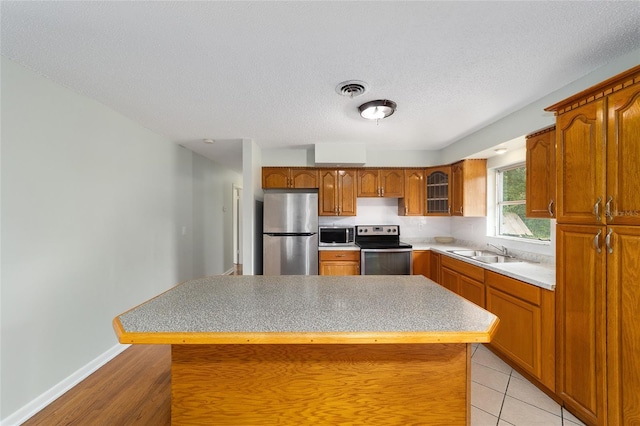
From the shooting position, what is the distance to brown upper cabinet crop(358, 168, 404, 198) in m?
4.03

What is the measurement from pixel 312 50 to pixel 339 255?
8.75ft

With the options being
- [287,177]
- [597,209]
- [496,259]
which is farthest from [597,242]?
[287,177]

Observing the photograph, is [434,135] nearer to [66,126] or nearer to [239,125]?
[239,125]

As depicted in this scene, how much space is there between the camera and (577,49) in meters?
1.56

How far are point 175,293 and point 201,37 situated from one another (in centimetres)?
142

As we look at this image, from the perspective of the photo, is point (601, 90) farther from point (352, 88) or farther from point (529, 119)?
point (352, 88)

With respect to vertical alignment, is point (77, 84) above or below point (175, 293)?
above

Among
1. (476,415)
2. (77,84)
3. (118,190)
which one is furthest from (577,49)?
(118,190)

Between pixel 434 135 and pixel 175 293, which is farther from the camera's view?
pixel 434 135

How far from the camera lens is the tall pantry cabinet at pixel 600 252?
1387mm

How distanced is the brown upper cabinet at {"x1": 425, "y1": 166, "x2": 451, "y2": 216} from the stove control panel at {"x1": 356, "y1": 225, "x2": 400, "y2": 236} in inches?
21.0

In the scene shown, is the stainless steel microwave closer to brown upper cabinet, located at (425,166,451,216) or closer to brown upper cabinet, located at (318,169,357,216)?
brown upper cabinet, located at (318,169,357,216)

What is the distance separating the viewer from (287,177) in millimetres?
3955

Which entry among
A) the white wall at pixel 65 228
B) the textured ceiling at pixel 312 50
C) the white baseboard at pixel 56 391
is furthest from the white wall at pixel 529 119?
the white baseboard at pixel 56 391
